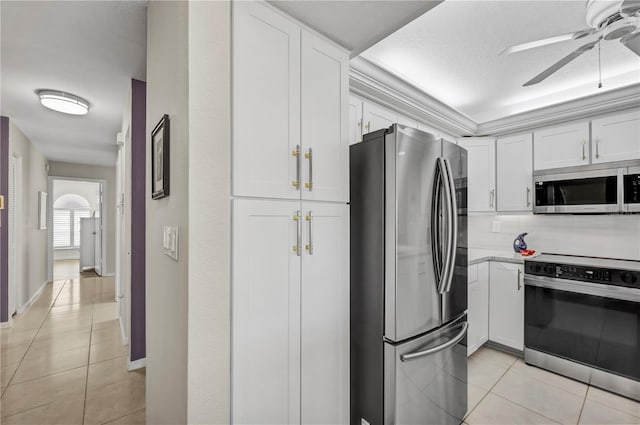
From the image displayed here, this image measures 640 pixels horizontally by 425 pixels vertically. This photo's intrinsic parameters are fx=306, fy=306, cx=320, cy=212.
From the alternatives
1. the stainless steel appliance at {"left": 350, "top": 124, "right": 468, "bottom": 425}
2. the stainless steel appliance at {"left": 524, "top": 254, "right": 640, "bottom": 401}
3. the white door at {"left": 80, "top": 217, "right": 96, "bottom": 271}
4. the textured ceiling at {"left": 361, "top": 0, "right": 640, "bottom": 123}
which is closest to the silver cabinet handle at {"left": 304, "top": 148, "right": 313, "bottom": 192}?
the stainless steel appliance at {"left": 350, "top": 124, "right": 468, "bottom": 425}

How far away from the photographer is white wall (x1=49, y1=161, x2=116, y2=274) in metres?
6.45

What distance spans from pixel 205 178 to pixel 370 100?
1760 millimetres

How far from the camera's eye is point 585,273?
→ 2.54 m

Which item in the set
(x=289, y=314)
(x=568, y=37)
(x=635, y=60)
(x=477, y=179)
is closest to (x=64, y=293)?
(x=289, y=314)

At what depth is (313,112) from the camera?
1.53 metres

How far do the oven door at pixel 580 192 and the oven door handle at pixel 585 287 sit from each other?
679mm

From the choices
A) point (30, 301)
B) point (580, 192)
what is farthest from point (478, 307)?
point (30, 301)

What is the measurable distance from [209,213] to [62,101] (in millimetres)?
3079

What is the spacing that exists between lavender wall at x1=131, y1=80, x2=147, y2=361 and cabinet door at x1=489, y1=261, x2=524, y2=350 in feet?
11.0

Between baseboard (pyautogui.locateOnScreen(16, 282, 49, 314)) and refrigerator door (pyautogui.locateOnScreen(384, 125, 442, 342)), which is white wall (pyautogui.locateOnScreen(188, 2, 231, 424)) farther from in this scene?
baseboard (pyautogui.locateOnScreen(16, 282, 49, 314))

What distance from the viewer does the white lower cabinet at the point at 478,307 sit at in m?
2.85

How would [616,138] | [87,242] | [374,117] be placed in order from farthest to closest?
[87,242] < [616,138] < [374,117]

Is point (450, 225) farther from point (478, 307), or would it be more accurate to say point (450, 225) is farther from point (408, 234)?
point (478, 307)

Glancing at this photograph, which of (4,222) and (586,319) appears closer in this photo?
(586,319)
